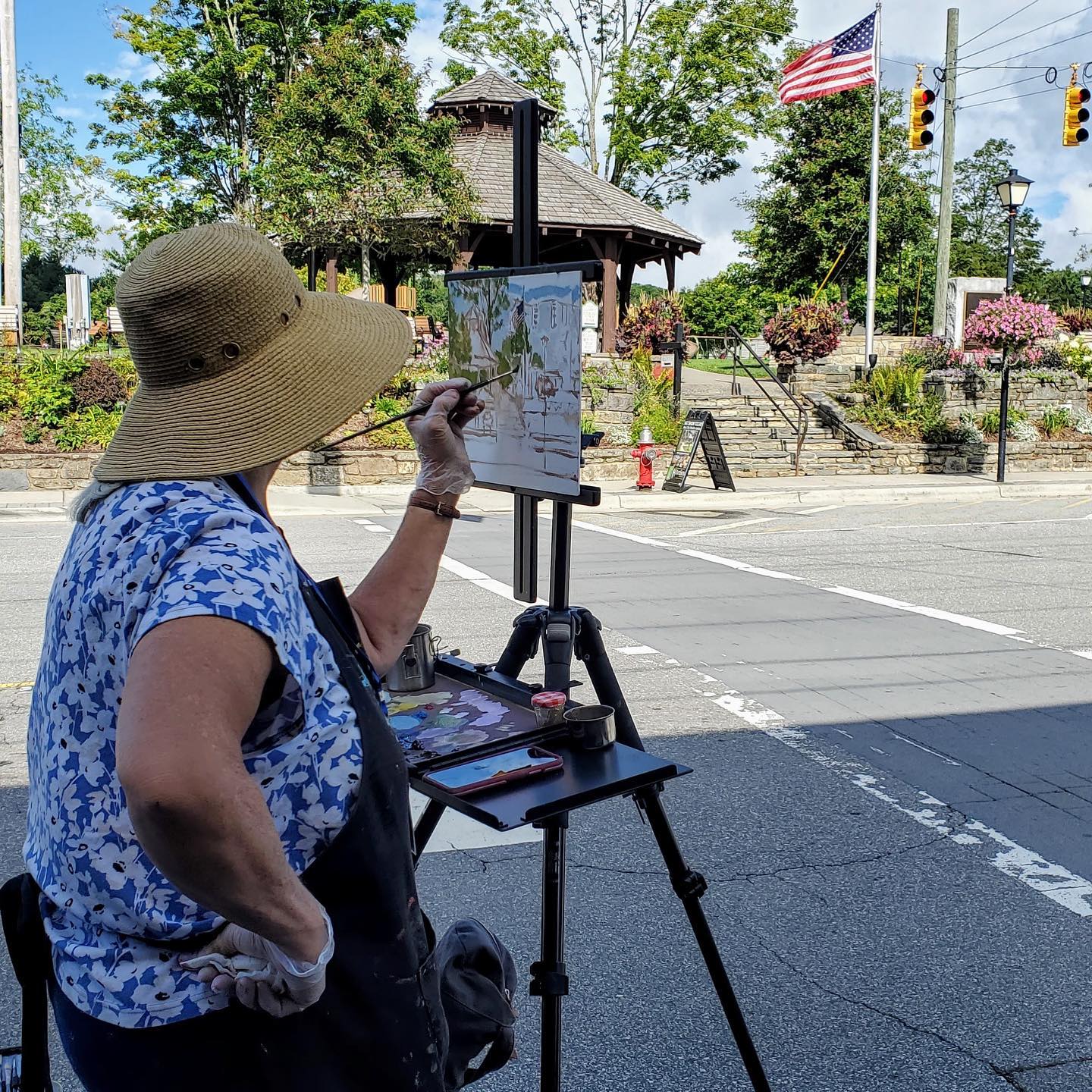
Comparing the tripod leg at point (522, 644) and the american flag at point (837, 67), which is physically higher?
the american flag at point (837, 67)

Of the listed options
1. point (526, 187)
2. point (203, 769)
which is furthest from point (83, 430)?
point (203, 769)

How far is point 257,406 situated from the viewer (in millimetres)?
1650

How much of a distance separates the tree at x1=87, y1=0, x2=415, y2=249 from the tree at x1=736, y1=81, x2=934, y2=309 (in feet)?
51.9

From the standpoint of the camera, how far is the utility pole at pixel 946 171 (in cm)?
2772

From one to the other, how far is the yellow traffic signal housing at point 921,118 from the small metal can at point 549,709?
839 inches

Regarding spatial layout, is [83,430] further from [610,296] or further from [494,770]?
[494,770]

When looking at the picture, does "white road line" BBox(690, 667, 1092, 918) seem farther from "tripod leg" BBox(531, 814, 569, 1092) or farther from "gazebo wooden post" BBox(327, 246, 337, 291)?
"gazebo wooden post" BBox(327, 246, 337, 291)

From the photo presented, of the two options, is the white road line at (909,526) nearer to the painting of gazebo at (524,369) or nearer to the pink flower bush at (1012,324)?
the pink flower bush at (1012,324)

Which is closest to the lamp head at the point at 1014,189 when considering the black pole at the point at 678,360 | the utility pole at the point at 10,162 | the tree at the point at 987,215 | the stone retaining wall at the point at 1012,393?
the stone retaining wall at the point at 1012,393

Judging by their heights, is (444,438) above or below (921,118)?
below

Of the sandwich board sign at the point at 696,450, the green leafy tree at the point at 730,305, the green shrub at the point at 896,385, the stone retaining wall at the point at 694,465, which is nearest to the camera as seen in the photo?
the stone retaining wall at the point at 694,465

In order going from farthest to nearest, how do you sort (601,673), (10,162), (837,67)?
(837,67) → (10,162) → (601,673)

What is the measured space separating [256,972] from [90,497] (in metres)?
0.69

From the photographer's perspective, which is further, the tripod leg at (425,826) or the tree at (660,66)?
the tree at (660,66)
